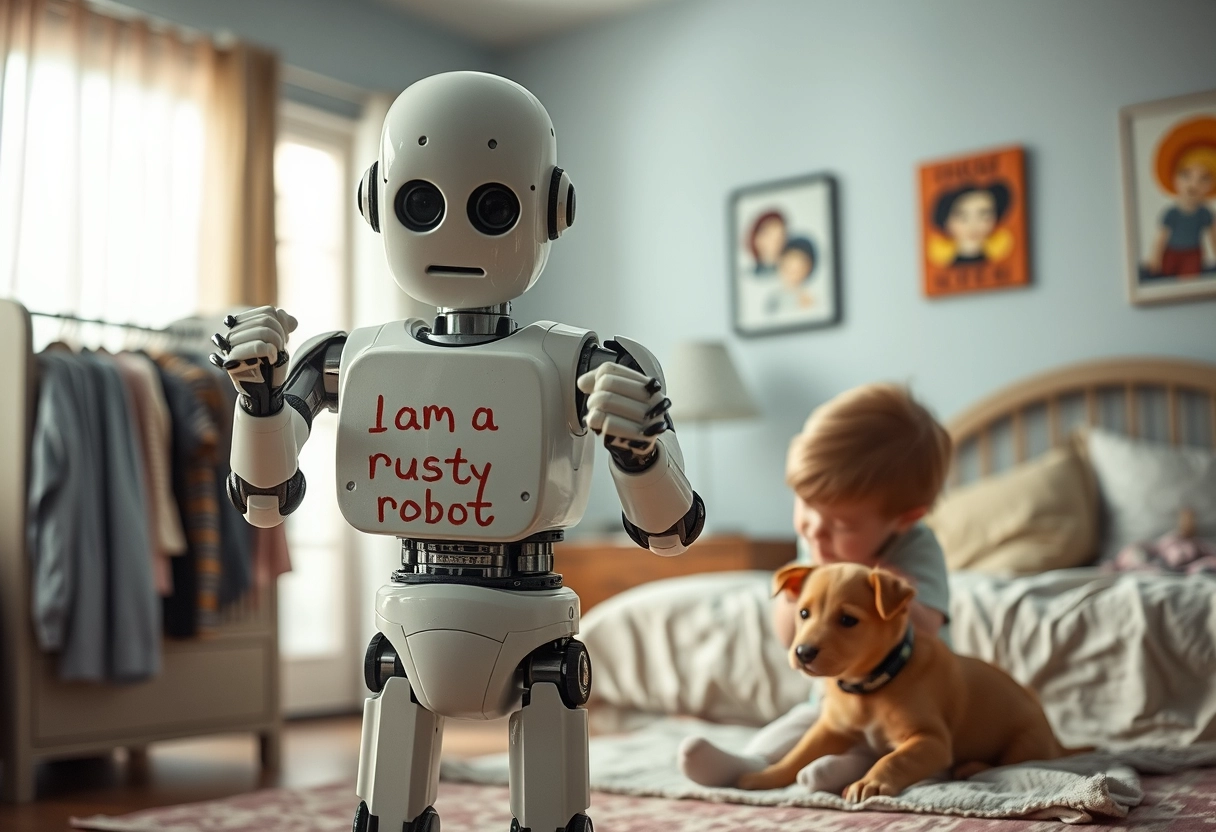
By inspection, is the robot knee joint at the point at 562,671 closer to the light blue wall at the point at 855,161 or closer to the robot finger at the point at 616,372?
the robot finger at the point at 616,372

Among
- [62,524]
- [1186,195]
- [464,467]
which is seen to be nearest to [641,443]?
[464,467]

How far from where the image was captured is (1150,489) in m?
2.95

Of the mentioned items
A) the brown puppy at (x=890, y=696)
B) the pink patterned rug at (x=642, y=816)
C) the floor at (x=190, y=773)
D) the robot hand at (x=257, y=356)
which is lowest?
the floor at (x=190, y=773)

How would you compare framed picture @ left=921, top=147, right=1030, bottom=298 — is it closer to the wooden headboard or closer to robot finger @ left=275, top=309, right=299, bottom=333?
the wooden headboard

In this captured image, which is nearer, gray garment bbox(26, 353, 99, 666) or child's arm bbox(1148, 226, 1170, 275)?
gray garment bbox(26, 353, 99, 666)

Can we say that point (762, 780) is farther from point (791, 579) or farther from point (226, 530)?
point (226, 530)

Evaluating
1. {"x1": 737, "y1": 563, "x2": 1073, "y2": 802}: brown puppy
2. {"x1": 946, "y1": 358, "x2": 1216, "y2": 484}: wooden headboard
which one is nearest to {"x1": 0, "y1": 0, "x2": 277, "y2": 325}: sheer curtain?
{"x1": 946, "y1": 358, "x2": 1216, "y2": 484}: wooden headboard

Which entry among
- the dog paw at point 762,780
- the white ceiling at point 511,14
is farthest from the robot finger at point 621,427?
the white ceiling at point 511,14

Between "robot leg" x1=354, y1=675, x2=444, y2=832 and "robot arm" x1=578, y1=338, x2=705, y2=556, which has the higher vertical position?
"robot arm" x1=578, y1=338, x2=705, y2=556

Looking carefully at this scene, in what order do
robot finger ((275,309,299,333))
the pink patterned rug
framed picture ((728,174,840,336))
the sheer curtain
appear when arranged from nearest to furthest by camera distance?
robot finger ((275,309,299,333))
the pink patterned rug
the sheer curtain
framed picture ((728,174,840,336))

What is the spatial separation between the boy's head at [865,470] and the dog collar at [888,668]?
221 mm

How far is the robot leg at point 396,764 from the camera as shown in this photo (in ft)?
3.76

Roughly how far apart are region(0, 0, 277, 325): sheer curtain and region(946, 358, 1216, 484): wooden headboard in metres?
2.06

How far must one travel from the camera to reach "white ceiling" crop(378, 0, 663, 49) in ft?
13.5
